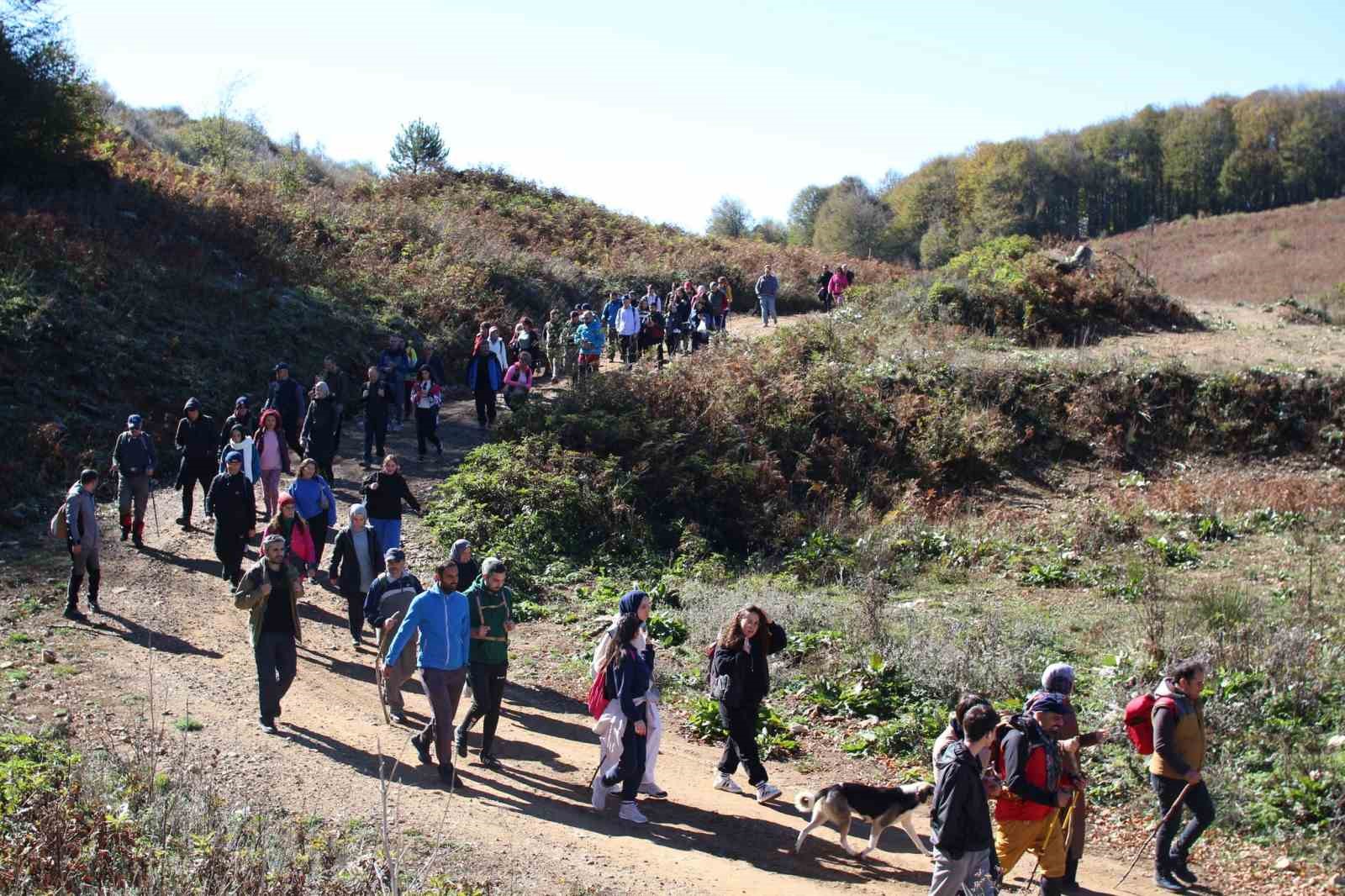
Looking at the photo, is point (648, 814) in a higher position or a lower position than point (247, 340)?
lower

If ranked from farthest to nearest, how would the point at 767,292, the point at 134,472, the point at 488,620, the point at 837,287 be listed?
1. the point at 837,287
2. the point at 767,292
3. the point at 134,472
4. the point at 488,620

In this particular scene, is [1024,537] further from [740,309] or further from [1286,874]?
[740,309]

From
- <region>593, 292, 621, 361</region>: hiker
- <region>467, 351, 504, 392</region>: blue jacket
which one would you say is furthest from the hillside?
<region>467, 351, 504, 392</region>: blue jacket

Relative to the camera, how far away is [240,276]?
26.0 metres

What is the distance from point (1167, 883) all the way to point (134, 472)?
501 inches

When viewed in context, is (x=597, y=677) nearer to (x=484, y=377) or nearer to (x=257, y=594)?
(x=257, y=594)

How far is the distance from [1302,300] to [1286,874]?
1127 inches

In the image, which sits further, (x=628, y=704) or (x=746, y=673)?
(x=746, y=673)

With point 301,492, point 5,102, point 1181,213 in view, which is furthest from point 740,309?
point 1181,213

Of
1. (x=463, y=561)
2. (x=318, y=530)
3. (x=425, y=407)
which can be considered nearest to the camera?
(x=463, y=561)

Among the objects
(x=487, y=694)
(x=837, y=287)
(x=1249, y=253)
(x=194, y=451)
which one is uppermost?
(x=1249, y=253)

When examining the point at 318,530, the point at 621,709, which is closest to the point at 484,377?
the point at 318,530

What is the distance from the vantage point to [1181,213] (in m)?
66.5

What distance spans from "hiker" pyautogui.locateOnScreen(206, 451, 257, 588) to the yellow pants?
30.7 ft
